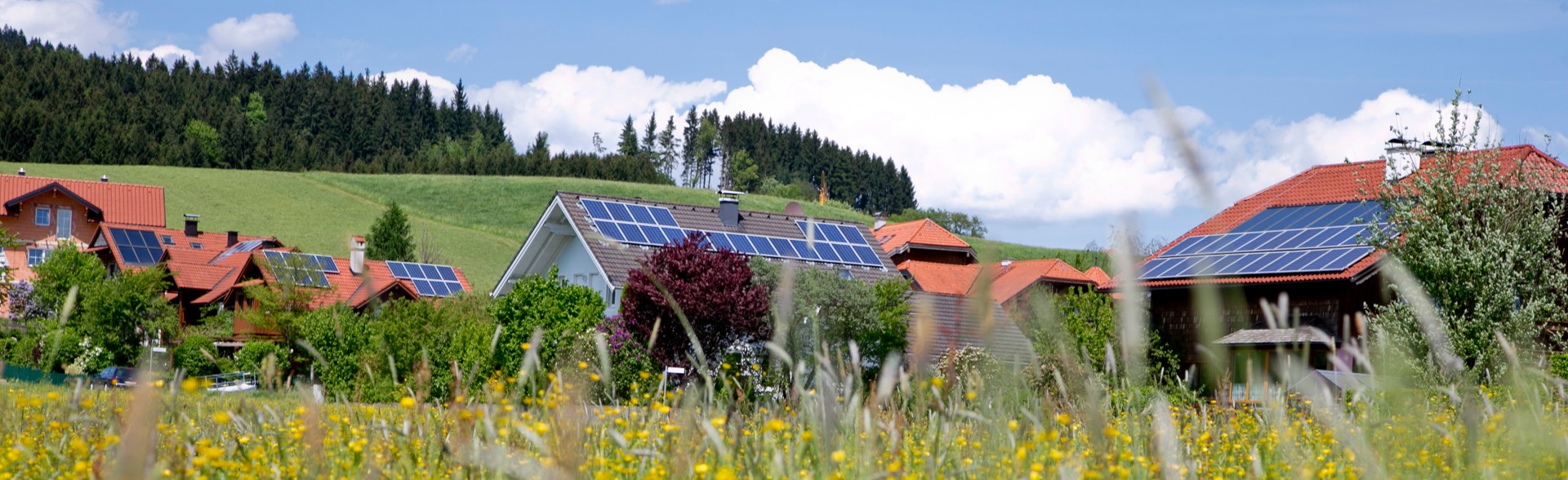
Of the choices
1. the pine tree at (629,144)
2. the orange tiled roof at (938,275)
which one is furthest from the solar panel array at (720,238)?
the pine tree at (629,144)

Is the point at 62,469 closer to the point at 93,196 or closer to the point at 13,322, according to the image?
the point at 13,322

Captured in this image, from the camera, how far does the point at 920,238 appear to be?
59.8m

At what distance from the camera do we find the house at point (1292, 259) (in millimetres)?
26938

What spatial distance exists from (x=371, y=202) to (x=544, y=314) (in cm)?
8147

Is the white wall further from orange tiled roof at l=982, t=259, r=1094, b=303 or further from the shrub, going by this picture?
orange tiled roof at l=982, t=259, r=1094, b=303

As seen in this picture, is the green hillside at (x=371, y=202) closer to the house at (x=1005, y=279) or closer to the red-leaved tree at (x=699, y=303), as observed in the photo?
the house at (x=1005, y=279)

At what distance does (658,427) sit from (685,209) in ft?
106

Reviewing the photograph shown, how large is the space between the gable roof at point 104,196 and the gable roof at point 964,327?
158 ft

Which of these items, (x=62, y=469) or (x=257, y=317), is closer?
(x=62, y=469)

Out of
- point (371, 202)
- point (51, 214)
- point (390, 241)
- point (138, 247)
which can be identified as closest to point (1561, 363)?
point (390, 241)

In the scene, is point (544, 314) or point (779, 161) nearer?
point (544, 314)

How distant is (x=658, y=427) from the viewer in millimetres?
5551

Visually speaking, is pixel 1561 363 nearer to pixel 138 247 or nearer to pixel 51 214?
pixel 138 247

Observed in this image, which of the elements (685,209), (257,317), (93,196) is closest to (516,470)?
(685,209)
